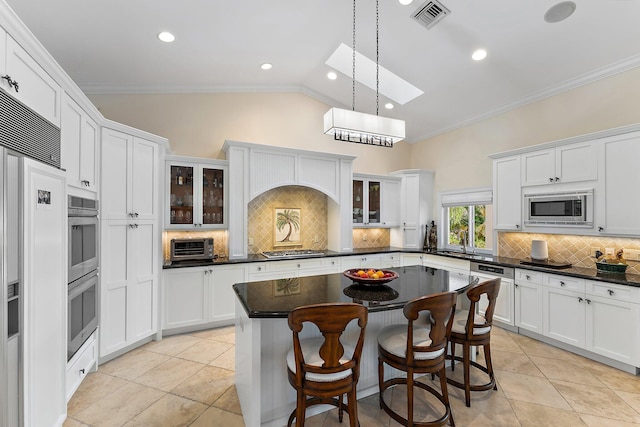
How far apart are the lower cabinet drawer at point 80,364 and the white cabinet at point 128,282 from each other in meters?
0.17

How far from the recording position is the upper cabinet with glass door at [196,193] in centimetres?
397

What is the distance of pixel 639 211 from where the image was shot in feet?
9.78

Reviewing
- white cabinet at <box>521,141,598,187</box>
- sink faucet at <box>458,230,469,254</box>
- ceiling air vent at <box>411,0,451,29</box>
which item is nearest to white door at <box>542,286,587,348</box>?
white cabinet at <box>521,141,598,187</box>

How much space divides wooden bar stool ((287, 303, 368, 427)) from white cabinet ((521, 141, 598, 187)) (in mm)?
3395

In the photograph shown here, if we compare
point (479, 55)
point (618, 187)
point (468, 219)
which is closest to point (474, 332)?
A: point (618, 187)

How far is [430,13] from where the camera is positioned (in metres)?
3.04

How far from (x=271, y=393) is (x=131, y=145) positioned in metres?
2.86

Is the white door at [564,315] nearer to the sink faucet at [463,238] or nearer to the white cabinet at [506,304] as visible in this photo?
the white cabinet at [506,304]

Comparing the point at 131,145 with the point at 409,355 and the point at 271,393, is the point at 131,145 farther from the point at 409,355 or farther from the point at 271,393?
the point at 409,355

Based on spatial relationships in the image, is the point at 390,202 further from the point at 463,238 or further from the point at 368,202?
the point at 463,238

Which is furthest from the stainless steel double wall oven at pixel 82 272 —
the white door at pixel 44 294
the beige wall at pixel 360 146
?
the beige wall at pixel 360 146

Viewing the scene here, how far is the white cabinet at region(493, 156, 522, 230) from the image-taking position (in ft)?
13.3

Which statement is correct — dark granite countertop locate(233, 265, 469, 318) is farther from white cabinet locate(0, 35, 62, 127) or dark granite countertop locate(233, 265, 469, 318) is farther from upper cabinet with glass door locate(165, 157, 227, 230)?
upper cabinet with glass door locate(165, 157, 227, 230)

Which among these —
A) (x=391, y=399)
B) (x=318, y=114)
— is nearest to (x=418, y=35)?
(x=318, y=114)
